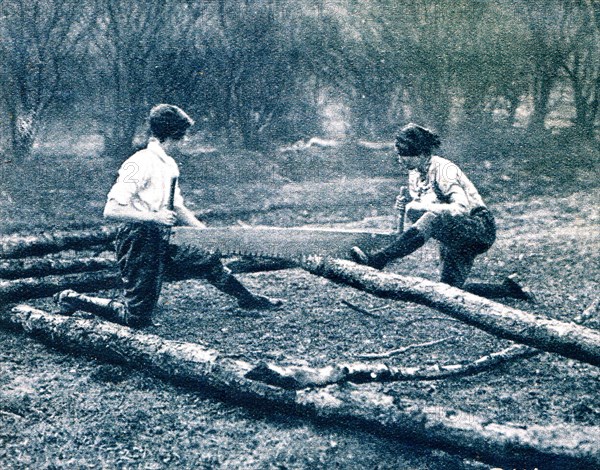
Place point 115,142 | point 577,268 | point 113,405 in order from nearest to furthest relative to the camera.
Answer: point 113,405, point 577,268, point 115,142

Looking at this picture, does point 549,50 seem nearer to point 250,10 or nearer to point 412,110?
point 412,110

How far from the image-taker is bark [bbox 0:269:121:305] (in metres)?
4.93

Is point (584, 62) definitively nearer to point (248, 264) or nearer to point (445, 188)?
point (445, 188)

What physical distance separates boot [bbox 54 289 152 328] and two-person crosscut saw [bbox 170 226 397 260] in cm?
61

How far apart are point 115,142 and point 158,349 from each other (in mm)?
6323

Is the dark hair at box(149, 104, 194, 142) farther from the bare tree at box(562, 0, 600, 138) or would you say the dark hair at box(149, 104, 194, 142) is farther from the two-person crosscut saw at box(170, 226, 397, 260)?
the bare tree at box(562, 0, 600, 138)

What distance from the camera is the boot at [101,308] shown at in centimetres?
444

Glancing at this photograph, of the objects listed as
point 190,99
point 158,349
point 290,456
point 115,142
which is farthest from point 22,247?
point 190,99

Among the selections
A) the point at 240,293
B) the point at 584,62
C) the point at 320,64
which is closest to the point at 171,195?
the point at 240,293

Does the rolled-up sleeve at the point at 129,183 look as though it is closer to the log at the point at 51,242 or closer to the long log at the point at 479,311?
the long log at the point at 479,311

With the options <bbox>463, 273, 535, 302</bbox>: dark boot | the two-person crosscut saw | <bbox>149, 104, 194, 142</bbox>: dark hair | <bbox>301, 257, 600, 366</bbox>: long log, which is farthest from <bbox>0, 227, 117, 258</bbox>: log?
<bbox>463, 273, 535, 302</bbox>: dark boot

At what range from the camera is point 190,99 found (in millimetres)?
9938

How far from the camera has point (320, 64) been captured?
10.9 meters

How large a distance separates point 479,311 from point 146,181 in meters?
2.37
